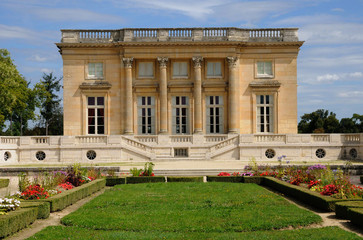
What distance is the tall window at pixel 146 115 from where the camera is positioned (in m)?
42.5

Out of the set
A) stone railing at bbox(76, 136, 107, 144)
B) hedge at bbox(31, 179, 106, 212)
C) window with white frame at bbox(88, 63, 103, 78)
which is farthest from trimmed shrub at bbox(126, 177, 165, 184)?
window with white frame at bbox(88, 63, 103, 78)

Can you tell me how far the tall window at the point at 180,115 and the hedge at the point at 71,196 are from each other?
75.3 feet

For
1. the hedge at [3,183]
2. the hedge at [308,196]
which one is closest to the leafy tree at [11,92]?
the hedge at [3,183]

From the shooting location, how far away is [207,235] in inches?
430

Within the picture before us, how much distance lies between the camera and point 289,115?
42.2 metres

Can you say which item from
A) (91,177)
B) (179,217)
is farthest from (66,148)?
(179,217)

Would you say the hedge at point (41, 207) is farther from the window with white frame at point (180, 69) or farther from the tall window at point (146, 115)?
the window with white frame at point (180, 69)

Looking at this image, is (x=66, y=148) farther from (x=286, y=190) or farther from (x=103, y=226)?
(x=103, y=226)

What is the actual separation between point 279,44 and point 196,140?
39.5 feet

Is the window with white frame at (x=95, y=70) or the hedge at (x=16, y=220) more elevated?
the window with white frame at (x=95, y=70)

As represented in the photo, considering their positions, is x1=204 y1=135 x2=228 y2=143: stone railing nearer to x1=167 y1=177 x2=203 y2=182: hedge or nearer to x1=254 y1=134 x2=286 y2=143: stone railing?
x1=254 y1=134 x2=286 y2=143: stone railing

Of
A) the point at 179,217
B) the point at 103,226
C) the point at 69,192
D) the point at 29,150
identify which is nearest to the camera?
the point at 103,226

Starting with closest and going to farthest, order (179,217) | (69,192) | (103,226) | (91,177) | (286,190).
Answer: (103,226) → (179,217) → (69,192) → (286,190) → (91,177)

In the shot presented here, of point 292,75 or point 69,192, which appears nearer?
point 69,192
